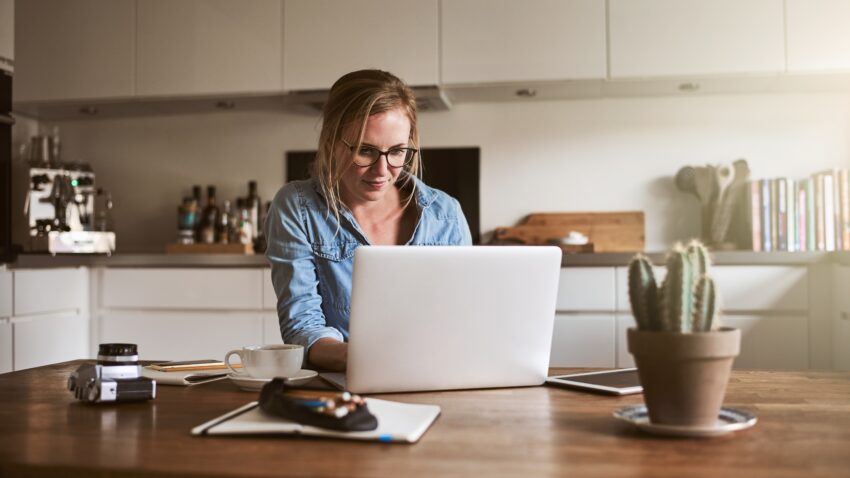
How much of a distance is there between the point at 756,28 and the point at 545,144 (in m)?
0.99

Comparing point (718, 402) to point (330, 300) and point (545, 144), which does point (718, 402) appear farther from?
point (545, 144)

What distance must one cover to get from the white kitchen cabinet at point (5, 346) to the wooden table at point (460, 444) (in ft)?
7.16

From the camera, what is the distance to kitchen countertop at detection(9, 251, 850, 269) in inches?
119

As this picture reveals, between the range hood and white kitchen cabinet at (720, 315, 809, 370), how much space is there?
150 centimetres

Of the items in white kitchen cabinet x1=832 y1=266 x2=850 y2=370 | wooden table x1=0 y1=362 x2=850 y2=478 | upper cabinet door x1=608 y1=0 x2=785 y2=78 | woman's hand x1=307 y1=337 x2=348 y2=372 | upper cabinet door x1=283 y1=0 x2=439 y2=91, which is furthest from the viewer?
upper cabinet door x1=283 y1=0 x2=439 y2=91

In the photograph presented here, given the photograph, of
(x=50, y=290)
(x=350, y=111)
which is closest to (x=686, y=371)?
(x=350, y=111)

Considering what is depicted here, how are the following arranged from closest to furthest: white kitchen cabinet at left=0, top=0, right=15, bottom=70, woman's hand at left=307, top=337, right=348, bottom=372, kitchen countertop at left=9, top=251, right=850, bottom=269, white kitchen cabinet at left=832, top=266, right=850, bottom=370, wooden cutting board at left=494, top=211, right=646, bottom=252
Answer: woman's hand at left=307, top=337, right=348, bottom=372 < white kitchen cabinet at left=832, top=266, right=850, bottom=370 < kitchen countertop at left=9, top=251, right=850, bottom=269 < wooden cutting board at left=494, top=211, right=646, bottom=252 < white kitchen cabinet at left=0, top=0, right=15, bottom=70

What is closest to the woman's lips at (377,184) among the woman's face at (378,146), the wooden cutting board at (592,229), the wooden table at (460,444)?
the woman's face at (378,146)

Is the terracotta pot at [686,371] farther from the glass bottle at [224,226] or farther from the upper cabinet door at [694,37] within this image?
the glass bottle at [224,226]

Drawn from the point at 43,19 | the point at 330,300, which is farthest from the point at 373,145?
the point at 43,19

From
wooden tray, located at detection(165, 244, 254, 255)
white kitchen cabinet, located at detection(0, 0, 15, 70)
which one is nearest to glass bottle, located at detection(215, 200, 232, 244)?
wooden tray, located at detection(165, 244, 254, 255)

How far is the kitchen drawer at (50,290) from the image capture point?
10.2 ft

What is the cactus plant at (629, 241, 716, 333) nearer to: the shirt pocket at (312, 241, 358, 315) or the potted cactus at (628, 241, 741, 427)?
the potted cactus at (628, 241, 741, 427)

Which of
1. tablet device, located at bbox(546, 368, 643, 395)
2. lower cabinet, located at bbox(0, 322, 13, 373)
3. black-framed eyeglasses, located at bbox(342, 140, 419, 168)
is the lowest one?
lower cabinet, located at bbox(0, 322, 13, 373)
